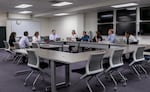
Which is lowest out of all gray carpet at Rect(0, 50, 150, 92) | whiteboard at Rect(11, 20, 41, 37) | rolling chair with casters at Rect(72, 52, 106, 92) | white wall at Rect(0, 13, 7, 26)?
gray carpet at Rect(0, 50, 150, 92)

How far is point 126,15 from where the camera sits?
9.27 m

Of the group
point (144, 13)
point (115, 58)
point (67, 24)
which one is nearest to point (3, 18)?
point (67, 24)

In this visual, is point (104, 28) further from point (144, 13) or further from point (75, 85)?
point (75, 85)

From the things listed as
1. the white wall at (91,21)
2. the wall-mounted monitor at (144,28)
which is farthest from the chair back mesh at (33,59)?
the white wall at (91,21)

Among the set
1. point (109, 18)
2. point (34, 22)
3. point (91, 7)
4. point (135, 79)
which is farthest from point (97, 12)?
point (135, 79)

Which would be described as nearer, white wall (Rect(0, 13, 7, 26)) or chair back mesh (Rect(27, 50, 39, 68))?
chair back mesh (Rect(27, 50, 39, 68))

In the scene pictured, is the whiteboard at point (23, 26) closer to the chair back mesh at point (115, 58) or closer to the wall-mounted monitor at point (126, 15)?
the wall-mounted monitor at point (126, 15)

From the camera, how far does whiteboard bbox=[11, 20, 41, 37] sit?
509 inches

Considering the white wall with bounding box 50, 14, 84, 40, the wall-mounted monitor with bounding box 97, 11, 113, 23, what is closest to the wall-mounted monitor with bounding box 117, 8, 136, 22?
the wall-mounted monitor with bounding box 97, 11, 113, 23

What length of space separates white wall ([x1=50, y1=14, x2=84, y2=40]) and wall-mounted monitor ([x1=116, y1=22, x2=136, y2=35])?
279cm

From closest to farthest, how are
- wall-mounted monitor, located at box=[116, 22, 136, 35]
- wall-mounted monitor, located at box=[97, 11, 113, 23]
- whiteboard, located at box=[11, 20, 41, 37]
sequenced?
wall-mounted monitor, located at box=[116, 22, 136, 35]
wall-mounted monitor, located at box=[97, 11, 113, 23]
whiteboard, located at box=[11, 20, 41, 37]

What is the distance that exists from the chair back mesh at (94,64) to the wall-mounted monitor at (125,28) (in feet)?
20.5

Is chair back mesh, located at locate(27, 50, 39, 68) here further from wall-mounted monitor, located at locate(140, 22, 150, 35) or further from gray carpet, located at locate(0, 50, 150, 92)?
wall-mounted monitor, located at locate(140, 22, 150, 35)

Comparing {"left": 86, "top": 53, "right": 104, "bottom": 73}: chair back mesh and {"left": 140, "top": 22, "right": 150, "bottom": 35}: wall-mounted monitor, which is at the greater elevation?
{"left": 140, "top": 22, "right": 150, "bottom": 35}: wall-mounted monitor
